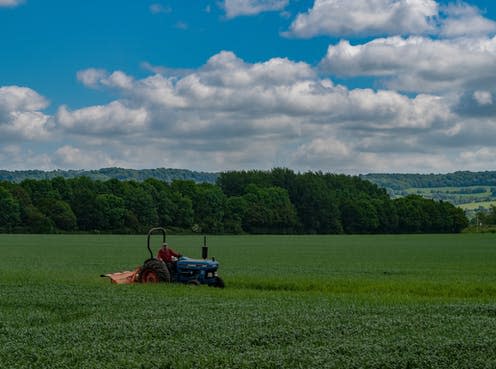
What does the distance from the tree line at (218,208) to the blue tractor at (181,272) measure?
114427mm

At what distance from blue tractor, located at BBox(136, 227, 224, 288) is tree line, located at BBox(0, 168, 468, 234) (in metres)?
114

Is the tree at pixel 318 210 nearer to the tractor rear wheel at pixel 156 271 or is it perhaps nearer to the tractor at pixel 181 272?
the tractor at pixel 181 272

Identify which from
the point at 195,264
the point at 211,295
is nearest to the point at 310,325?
the point at 211,295

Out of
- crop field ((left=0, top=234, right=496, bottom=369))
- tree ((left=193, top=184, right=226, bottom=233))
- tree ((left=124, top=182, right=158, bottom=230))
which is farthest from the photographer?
tree ((left=193, top=184, right=226, bottom=233))

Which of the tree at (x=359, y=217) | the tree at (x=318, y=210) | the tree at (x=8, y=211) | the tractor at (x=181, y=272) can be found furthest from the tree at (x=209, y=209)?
the tractor at (x=181, y=272)

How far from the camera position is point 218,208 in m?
161

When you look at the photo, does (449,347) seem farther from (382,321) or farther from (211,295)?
(211,295)

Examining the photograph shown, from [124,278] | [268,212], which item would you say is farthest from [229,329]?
[268,212]

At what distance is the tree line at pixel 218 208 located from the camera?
468ft

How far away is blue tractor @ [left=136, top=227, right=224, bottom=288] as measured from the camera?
28.0 m

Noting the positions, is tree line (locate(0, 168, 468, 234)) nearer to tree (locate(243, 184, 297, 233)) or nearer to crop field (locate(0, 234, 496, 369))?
tree (locate(243, 184, 297, 233))

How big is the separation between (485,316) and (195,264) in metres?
12.4

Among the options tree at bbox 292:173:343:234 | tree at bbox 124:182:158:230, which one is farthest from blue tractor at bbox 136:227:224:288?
tree at bbox 292:173:343:234

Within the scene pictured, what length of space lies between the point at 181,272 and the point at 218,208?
436ft
